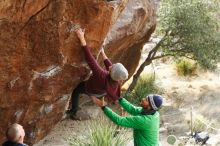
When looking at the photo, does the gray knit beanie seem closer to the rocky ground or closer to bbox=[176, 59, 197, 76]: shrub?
the rocky ground

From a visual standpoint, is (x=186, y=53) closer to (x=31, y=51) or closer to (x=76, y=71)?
(x=76, y=71)

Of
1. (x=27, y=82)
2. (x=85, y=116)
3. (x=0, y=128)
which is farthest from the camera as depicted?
(x=85, y=116)

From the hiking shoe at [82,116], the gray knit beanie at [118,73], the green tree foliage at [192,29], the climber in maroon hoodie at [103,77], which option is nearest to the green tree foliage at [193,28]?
the green tree foliage at [192,29]

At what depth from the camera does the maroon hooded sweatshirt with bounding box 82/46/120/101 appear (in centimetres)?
797

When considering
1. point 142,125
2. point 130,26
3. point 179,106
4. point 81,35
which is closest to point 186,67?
point 179,106

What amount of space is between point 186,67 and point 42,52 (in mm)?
12127

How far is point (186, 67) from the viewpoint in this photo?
63.4ft

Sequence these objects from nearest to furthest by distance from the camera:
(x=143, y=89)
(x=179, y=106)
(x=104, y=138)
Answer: (x=104, y=138) → (x=143, y=89) → (x=179, y=106)

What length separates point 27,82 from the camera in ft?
27.2

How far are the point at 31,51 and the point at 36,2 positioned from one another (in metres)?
1.01

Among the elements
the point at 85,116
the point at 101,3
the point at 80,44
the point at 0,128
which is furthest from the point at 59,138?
the point at 101,3

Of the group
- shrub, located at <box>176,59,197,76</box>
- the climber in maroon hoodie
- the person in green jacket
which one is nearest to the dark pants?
the climber in maroon hoodie

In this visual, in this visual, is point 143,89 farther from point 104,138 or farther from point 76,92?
point 104,138

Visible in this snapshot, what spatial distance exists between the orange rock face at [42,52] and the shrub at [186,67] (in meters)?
10.3
